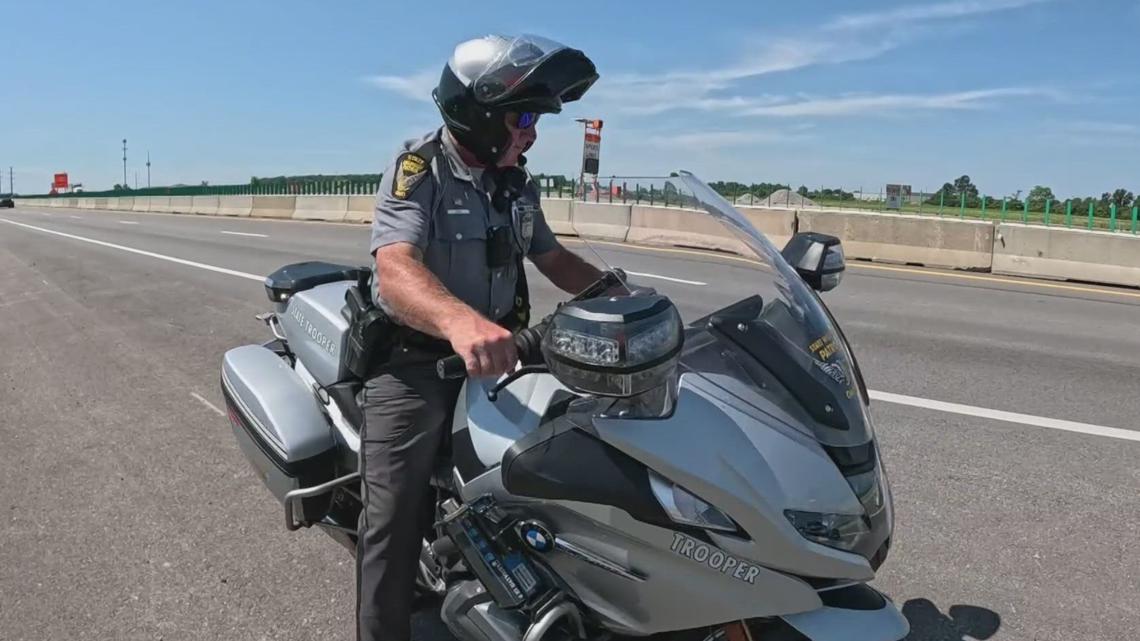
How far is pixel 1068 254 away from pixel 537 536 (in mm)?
13518

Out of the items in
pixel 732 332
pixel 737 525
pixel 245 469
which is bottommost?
pixel 245 469

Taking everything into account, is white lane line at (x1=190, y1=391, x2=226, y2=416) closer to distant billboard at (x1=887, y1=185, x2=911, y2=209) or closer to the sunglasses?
the sunglasses

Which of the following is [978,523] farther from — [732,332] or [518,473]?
[518,473]

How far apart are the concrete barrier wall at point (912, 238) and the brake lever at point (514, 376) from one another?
1355 centimetres

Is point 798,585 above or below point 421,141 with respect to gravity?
below

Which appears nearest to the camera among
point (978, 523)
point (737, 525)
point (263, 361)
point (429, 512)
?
point (737, 525)

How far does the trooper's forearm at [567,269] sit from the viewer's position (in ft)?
9.89

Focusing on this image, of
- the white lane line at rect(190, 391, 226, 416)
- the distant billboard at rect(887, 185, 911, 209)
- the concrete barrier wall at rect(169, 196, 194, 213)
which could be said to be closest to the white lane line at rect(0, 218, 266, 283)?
the white lane line at rect(190, 391, 226, 416)

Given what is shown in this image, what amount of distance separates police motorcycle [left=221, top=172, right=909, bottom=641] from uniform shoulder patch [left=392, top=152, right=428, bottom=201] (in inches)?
25.3

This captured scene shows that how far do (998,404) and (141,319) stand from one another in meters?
8.12

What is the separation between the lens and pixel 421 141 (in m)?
2.71

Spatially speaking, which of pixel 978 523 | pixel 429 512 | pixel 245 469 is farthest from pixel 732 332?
pixel 245 469

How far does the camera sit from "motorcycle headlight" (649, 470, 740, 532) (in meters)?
1.93

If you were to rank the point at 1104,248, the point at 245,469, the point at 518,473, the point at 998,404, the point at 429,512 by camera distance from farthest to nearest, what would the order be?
the point at 1104,248 → the point at 998,404 → the point at 245,469 → the point at 429,512 → the point at 518,473
